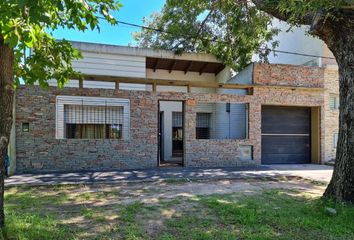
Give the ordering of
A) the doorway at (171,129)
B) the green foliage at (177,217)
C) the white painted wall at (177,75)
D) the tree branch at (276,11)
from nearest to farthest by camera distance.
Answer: the green foliage at (177,217) → the tree branch at (276,11) → the doorway at (171,129) → the white painted wall at (177,75)

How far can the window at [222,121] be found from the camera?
14.2 metres

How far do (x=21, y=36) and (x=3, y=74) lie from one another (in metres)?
1.50

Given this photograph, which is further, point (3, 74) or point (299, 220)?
point (299, 220)

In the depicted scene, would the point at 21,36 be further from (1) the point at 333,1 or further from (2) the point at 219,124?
(2) the point at 219,124

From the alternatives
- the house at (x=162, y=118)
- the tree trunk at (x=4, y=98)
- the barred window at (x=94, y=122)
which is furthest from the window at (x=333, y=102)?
the tree trunk at (x=4, y=98)

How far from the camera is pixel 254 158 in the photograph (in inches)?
513

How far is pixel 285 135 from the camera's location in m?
14.3

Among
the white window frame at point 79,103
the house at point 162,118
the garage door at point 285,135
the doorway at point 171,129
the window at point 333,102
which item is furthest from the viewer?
the doorway at point 171,129

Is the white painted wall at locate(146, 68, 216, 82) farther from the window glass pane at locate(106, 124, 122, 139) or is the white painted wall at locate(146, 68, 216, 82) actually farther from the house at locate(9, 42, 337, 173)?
the window glass pane at locate(106, 124, 122, 139)

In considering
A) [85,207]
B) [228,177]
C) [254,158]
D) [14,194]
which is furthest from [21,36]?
[254,158]

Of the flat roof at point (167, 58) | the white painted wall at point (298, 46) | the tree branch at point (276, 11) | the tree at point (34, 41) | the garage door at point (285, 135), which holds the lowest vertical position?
the garage door at point (285, 135)

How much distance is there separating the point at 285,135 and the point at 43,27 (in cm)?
1259

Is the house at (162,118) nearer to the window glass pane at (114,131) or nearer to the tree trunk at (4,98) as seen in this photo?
the window glass pane at (114,131)

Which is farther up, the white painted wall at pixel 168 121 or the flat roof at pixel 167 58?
the flat roof at pixel 167 58
